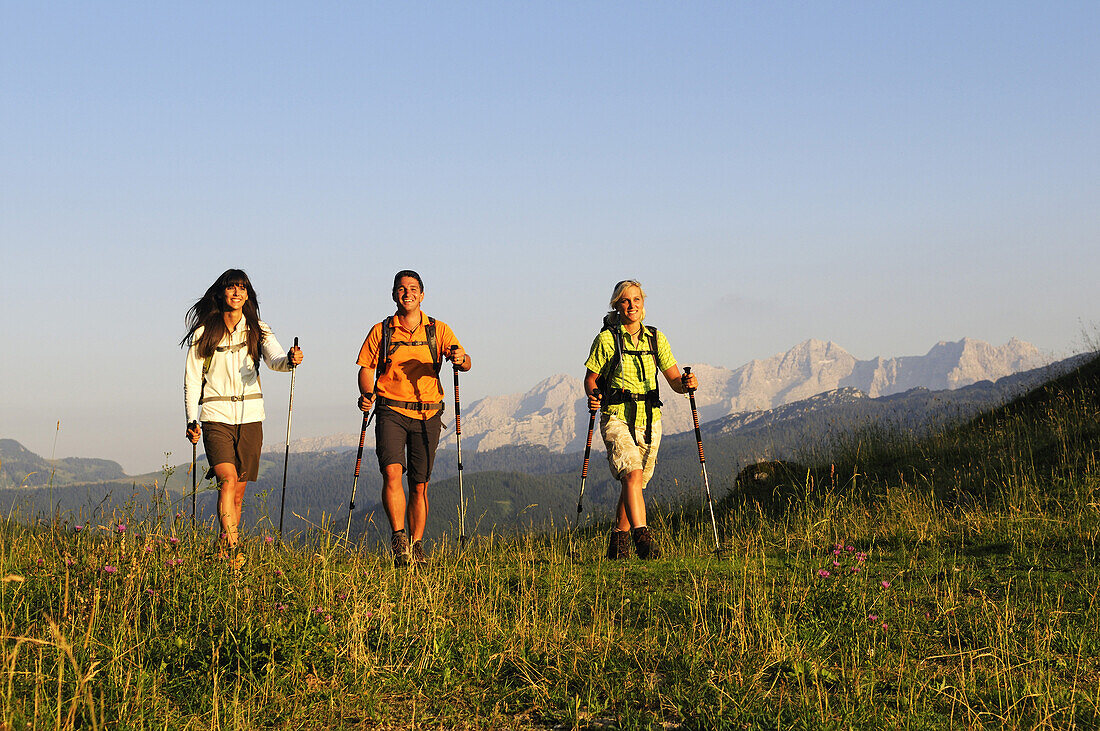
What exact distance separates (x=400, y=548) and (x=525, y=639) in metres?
3.01

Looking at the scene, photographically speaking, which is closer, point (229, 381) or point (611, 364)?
point (229, 381)

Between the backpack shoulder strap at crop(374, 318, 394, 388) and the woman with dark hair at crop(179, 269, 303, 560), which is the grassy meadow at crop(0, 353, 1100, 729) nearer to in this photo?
the woman with dark hair at crop(179, 269, 303, 560)

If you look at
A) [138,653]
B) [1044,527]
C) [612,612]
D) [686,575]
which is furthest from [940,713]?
[1044,527]

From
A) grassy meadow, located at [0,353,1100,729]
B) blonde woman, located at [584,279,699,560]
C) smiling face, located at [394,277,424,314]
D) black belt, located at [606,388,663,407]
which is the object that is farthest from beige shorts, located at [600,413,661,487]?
smiling face, located at [394,277,424,314]

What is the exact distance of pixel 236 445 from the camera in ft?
25.4

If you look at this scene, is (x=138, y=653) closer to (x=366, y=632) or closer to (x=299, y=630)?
(x=299, y=630)

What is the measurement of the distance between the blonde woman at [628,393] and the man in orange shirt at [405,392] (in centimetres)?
151

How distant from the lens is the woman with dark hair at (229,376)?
757 cm

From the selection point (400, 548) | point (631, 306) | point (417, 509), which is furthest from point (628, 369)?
point (400, 548)

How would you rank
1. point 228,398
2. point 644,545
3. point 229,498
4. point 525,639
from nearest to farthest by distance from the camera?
point 525,639 < point 229,498 < point 228,398 < point 644,545

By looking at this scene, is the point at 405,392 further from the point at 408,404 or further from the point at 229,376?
the point at 229,376

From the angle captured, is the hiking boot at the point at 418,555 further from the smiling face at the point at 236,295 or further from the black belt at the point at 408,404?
the smiling face at the point at 236,295

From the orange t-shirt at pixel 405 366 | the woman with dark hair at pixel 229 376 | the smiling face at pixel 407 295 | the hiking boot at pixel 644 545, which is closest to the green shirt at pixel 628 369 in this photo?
the hiking boot at pixel 644 545

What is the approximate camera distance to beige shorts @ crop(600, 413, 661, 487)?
8.25 m
